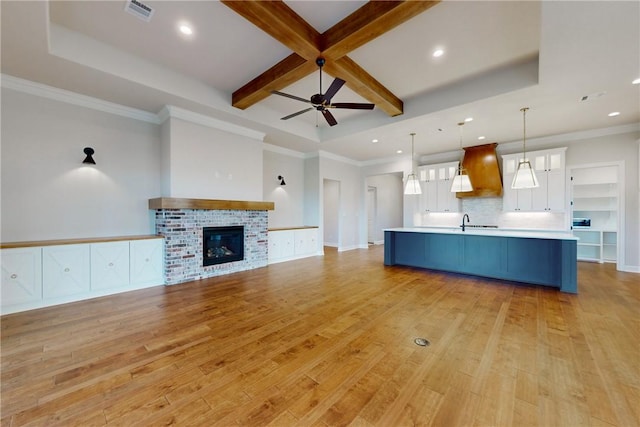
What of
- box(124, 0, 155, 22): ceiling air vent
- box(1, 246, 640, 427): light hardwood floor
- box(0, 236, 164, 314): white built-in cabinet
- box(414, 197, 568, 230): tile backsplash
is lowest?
box(1, 246, 640, 427): light hardwood floor

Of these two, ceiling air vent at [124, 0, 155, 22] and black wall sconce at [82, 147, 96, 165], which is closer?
ceiling air vent at [124, 0, 155, 22]

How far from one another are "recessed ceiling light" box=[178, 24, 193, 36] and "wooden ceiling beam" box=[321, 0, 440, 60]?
1614 mm

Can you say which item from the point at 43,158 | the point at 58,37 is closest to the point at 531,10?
the point at 58,37

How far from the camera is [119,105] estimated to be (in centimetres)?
433

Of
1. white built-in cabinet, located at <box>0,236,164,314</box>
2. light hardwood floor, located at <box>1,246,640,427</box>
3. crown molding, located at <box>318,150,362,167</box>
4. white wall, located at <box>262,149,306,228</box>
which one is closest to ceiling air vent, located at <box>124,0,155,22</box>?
white built-in cabinet, located at <box>0,236,164,314</box>

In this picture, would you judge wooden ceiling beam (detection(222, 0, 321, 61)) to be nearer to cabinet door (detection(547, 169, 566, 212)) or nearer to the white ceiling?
the white ceiling

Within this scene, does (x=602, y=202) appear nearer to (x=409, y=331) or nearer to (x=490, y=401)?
(x=409, y=331)

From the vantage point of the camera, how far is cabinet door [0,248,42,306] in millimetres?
3121

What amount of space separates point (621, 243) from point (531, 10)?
18.9 ft

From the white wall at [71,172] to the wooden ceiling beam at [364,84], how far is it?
3.73m

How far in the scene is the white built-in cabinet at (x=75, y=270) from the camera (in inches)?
125

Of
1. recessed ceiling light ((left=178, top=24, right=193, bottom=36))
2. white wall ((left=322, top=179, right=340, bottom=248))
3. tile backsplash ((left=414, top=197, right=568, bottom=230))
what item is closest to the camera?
recessed ceiling light ((left=178, top=24, right=193, bottom=36))

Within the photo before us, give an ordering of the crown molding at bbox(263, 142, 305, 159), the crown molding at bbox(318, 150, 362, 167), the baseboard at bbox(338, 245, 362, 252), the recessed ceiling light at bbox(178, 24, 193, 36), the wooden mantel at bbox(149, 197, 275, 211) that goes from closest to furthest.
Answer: the recessed ceiling light at bbox(178, 24, 193, 36) < the wooden mantel at bbox(149, 197, 275, 211) < the crown molding at bbox(263, 142, 305, 159) < the crown molding at bbox(318, 150, 362, 167) < the baseboard at bbox(338, 245, 362, 252)

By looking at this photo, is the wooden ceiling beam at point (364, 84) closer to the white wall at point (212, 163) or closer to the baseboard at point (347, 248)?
the white wall at point (212, 163)
